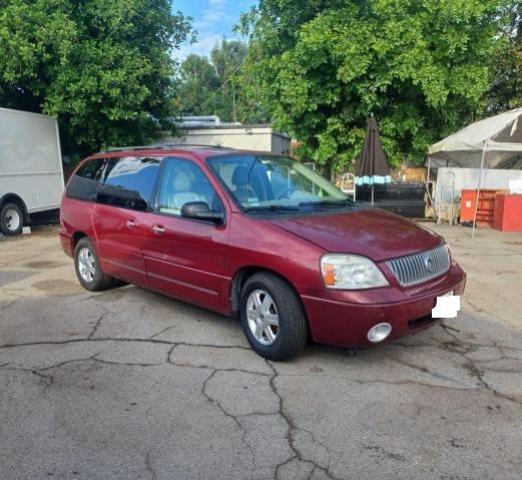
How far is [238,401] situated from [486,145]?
9.17 meters

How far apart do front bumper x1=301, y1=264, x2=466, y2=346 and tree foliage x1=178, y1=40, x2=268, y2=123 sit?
3646 cm

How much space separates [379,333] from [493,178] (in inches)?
451

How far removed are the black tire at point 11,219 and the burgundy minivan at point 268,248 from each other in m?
6.82

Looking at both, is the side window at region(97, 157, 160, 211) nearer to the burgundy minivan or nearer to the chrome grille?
the burgundy minivan

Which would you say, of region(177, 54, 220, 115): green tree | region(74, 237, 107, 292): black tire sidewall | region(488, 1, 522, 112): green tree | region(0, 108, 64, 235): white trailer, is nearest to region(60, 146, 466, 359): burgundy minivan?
region(74, 237, 107, 292): black tire sidewall

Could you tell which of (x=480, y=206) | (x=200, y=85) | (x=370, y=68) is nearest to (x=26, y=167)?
(x=370, y=68)

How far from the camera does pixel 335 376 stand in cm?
402

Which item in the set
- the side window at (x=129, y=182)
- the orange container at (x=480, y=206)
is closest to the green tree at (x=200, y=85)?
the orange container at (x=480, y=206)

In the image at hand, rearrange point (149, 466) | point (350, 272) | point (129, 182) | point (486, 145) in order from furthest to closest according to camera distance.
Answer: point (486, 145) < point (129, 182) < point (350, 272) < point (149, 466)

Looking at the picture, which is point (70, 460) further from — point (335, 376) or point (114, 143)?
point (114, 143)

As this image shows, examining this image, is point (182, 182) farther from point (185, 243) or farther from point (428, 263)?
point (428, 263)

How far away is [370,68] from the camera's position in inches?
484

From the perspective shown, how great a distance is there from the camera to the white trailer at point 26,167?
11.7 m

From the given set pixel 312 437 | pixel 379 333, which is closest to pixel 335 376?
pixel 379 333
